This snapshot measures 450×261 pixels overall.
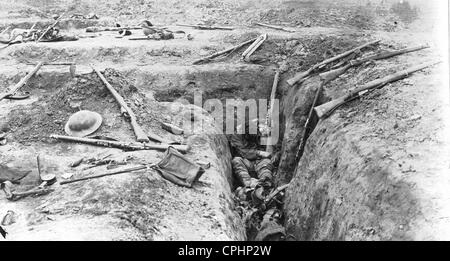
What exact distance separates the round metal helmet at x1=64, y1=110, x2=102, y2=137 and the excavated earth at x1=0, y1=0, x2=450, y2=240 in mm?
187

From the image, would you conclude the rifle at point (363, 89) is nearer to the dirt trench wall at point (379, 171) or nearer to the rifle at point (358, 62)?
the dirt trench wall at point (379, 171)

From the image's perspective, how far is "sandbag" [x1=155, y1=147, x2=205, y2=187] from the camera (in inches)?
269

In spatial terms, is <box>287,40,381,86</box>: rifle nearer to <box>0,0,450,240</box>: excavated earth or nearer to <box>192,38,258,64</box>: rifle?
<box>0,0,450,240</box>: excavated earth

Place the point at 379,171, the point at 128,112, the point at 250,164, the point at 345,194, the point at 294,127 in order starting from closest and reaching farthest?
the point at 379,171 → the point at 345,194 → the point at 128,112 → the point at 294,127 → the point at 250,164

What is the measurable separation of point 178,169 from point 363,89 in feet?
11.6

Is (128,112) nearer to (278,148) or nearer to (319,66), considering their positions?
(278,148)

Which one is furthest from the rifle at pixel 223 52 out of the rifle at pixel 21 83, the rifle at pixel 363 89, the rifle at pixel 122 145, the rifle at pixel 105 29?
the rifle at pixel 363 89

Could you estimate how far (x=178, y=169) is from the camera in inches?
276

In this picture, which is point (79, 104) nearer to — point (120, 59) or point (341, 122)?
point (120, 59)

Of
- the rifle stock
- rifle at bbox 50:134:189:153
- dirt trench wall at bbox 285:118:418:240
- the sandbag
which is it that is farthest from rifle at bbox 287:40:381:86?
the sandbag

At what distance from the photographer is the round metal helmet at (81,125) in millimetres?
8430

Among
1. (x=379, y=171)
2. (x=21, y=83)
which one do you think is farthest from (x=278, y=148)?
(x=21, y=83)

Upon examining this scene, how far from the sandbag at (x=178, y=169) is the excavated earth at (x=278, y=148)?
0.55 ft
